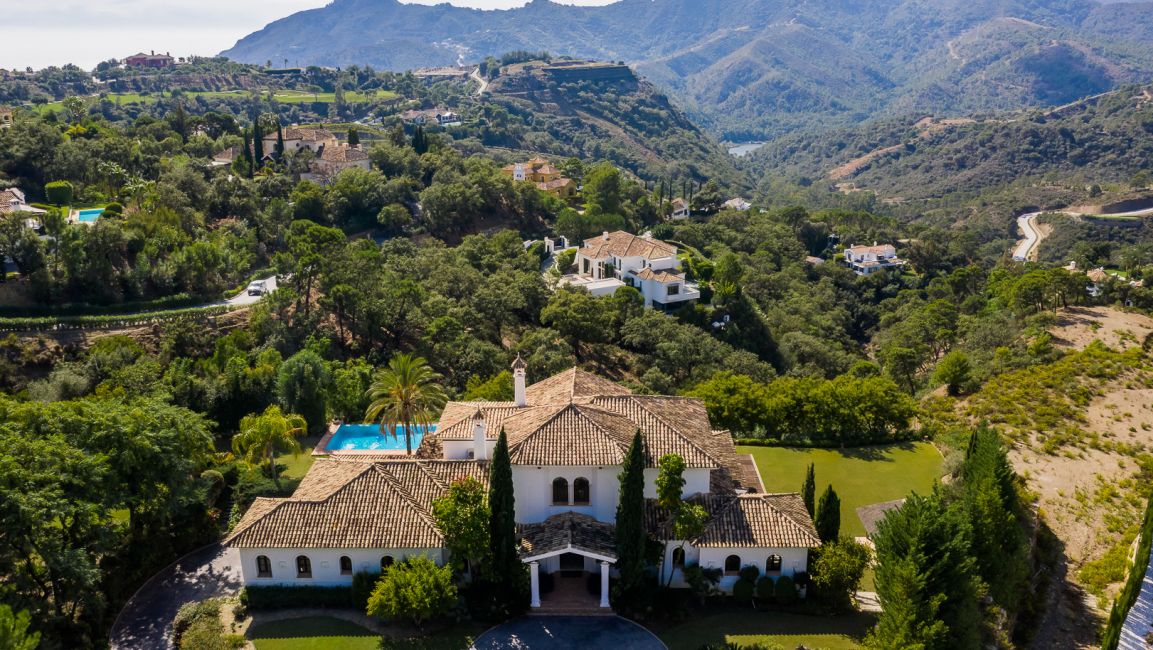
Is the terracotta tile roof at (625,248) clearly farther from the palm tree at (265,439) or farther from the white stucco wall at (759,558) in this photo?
the white stucco wall at (759,558)

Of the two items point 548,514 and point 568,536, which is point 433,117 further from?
point 568,536

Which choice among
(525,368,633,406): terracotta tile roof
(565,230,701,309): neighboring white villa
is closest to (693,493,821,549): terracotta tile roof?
(525,368,633,406): terracotta tile roof

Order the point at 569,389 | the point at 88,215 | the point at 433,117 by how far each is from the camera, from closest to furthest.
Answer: the point at 569,389, the point at 88,215, the point at 433,117

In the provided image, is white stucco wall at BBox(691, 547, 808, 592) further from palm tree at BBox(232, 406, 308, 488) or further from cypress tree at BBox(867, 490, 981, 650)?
palm tree at BBox(232, 406, 308, 488)

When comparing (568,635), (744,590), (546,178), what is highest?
(546,178)

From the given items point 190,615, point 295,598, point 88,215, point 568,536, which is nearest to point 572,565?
point 568,536

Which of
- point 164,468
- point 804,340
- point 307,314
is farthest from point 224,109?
point 164,468
